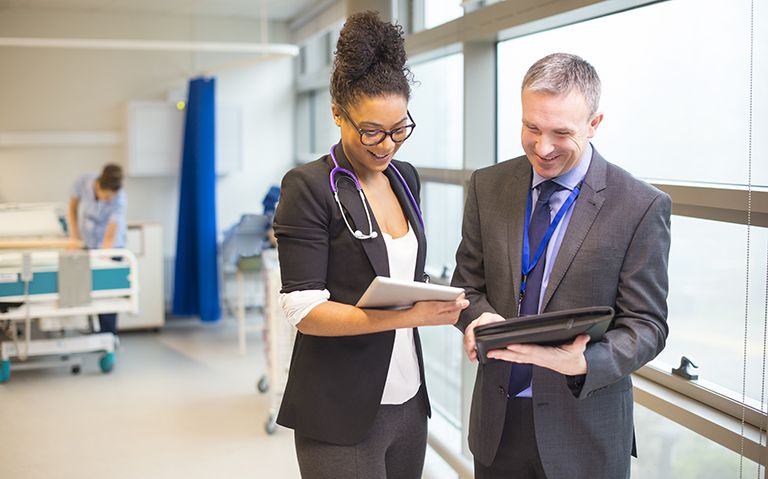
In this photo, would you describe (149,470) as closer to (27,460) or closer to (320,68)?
(27,460)

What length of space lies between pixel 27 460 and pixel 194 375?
1729 mm

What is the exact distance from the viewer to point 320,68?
26.4ft

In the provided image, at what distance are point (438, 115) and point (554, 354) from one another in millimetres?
3144

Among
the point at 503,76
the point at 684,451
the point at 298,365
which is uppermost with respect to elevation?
the point at 503,76

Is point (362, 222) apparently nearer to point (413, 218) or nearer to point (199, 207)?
point (413, 218)

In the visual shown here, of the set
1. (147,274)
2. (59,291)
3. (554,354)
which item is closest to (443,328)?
(59,291)

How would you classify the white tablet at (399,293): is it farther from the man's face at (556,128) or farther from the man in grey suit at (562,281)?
the man's face at (556,128)

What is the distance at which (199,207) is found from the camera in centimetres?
743

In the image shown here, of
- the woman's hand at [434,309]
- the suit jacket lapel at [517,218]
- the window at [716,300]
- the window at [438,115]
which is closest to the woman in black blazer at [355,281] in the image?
the woman's hand at [434,309]

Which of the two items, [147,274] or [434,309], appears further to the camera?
[147,274]

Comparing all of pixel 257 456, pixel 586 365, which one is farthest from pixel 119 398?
pixel 586 365

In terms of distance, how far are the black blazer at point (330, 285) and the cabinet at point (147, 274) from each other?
579 centimetres

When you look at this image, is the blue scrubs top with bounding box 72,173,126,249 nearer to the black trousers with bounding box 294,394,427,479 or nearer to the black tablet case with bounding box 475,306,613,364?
the black trousers with bounding box 294,394,427,479

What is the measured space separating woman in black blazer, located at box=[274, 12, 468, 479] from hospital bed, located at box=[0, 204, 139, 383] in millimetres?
4003
